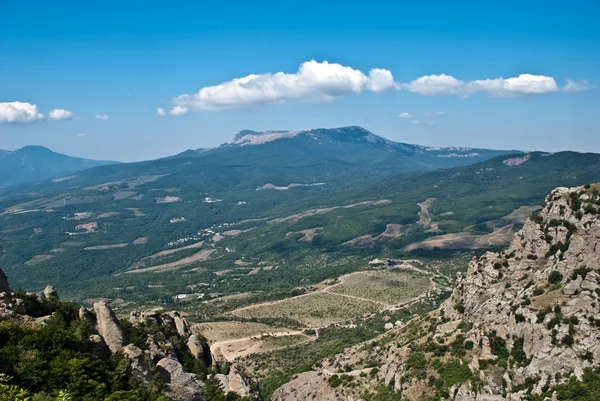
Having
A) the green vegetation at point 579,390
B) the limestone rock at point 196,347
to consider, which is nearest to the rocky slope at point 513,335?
the green vegetation at point 579,390

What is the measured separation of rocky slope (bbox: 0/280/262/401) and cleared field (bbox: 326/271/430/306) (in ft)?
287

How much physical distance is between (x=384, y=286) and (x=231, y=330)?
55638mm

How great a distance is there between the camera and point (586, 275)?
43.8 metres

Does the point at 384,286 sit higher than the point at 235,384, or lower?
→ lower

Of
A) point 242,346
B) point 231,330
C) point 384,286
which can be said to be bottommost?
point 384,286

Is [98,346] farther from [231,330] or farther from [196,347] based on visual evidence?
[231,330]

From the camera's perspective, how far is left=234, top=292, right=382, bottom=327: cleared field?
115756 mm

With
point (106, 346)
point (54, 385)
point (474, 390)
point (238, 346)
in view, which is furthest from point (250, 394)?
point (238, 346)

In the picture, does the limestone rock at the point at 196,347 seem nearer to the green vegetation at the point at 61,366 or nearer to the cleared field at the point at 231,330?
the green vegetation at the point at 61,366

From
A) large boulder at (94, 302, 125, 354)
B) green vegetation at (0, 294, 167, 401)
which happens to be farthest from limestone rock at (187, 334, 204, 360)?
green vegetation at (0, 294, 167, 401)

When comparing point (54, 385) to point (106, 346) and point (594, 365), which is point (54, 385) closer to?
point (106, 346)

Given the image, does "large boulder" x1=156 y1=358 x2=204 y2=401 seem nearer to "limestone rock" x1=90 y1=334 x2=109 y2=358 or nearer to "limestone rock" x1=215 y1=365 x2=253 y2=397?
"limestone rock" x1=215 y1=365 x2=253 y2=397

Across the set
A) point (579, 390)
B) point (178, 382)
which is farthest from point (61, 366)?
point (579, 390)

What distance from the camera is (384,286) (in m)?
142
